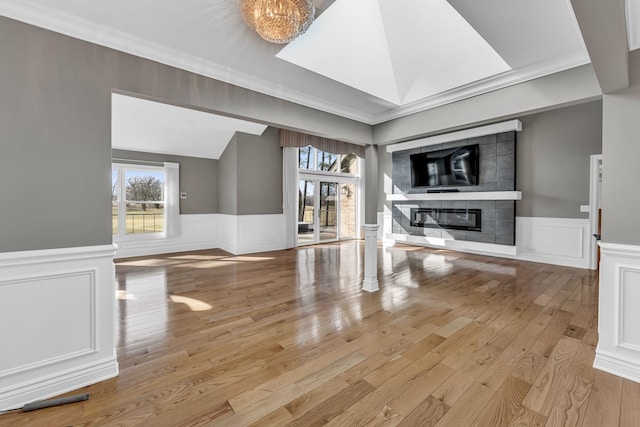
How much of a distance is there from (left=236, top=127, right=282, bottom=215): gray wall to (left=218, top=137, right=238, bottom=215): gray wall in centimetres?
9

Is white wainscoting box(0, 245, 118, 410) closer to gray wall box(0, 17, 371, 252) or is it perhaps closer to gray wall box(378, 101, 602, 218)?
gray wall box(0, 17, 371, 252)

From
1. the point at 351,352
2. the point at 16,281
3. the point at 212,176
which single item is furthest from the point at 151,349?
the point at 212,176

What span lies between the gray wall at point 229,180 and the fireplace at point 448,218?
14.1 feet

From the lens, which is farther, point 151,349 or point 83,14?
point 151,349

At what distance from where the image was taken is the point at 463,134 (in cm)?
571

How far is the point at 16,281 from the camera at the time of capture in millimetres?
1627

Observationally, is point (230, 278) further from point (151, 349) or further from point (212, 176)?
point (212, 176)

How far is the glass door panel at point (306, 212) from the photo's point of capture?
7.69 meters

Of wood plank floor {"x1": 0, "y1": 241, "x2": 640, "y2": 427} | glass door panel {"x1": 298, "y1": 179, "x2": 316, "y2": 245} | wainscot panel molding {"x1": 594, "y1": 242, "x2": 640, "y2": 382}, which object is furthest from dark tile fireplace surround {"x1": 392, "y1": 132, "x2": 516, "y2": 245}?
wainscot panel molding {"x1": 594, "y1": 242, "x2": 640, "y2": 382}

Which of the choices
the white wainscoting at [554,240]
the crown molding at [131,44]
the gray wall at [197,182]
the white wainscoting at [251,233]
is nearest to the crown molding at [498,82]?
the crown molding at [131,44]

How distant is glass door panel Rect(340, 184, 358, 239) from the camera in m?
8.55

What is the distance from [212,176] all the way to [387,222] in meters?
4.79

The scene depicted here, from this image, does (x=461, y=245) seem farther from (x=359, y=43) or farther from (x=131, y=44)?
(x=131, y=44)

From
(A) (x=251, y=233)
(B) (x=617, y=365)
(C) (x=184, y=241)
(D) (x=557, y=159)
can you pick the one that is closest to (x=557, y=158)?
(D) (x=557, y=159)
